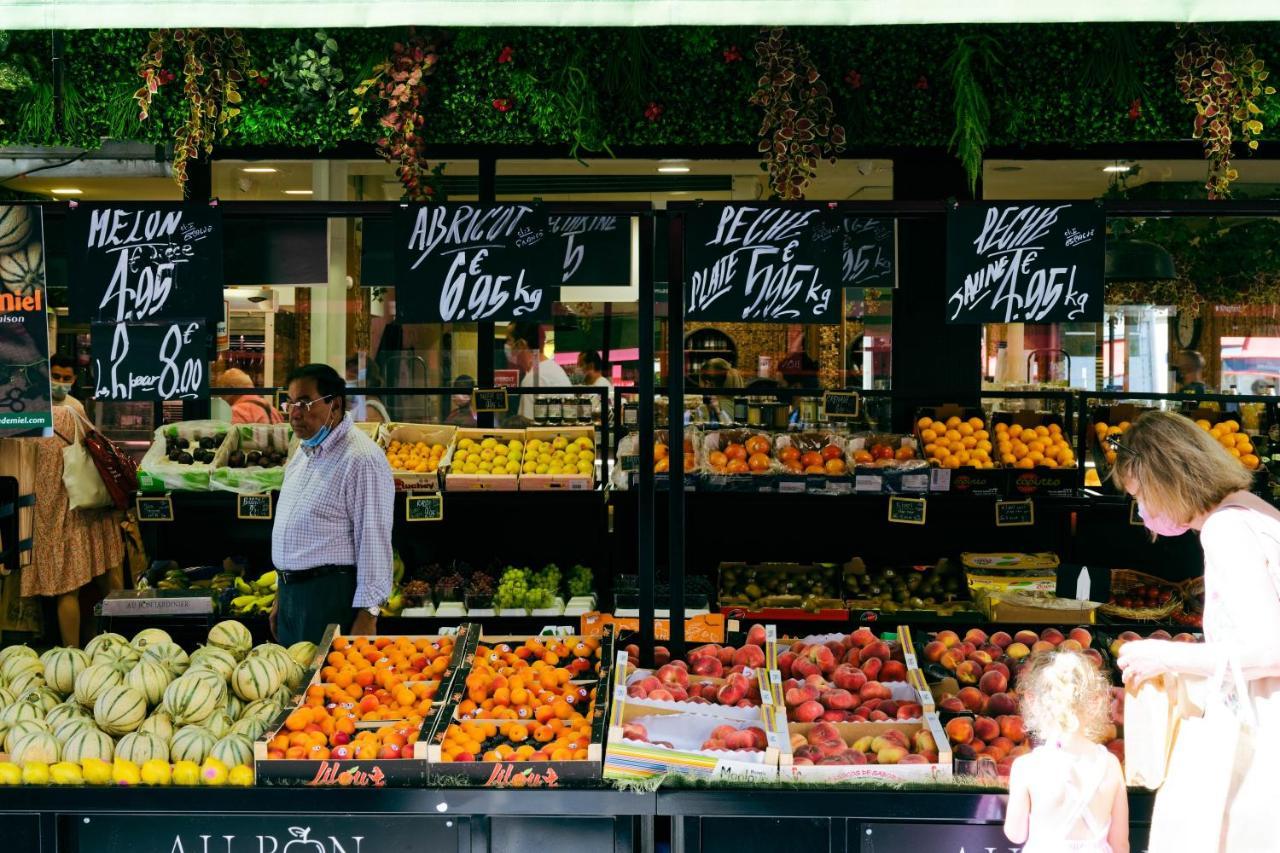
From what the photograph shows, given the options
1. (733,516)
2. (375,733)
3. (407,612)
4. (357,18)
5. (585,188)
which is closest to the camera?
(357,18)

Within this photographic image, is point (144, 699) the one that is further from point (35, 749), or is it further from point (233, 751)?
point (233, 751)

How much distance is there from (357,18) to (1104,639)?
350 centimetres

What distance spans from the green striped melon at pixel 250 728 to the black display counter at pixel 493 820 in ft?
0.91

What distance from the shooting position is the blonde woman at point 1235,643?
9.18 ft

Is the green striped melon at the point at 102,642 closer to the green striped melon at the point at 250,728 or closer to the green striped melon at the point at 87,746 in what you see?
the green striped melon at the point at 87,746

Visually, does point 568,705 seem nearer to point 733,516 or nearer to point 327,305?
point 733,516

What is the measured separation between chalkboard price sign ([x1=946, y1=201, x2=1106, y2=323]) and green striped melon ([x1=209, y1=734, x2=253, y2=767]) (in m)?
2.88

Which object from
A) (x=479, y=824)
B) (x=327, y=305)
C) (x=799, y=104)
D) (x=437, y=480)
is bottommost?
(x=479, y=824)

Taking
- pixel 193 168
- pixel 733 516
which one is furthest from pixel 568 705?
pixel 193 168

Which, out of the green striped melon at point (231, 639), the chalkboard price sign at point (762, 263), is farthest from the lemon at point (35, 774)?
the chalkboard price sign at point (762, 263)

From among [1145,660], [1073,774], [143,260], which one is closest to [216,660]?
[143,260]

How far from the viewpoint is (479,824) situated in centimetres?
346

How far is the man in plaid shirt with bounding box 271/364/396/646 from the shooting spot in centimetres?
493

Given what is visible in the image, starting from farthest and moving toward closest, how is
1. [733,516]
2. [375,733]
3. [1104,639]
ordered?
[733,516]
[1104,639]
[375,733]
